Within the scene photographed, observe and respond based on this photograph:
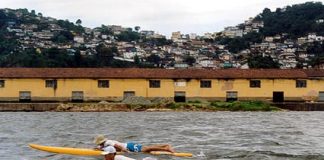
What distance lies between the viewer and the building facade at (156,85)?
2689 inches

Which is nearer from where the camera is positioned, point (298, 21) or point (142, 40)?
point (298, 21)

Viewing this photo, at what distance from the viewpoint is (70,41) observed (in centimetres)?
16138

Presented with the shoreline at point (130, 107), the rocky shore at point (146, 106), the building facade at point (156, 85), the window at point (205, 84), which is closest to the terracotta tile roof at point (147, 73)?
the building facade at point (156, 85)

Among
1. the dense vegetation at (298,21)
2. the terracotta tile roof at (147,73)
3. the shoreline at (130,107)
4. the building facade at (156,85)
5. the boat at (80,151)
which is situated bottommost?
the boat at (80,151)

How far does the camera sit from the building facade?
224 feet

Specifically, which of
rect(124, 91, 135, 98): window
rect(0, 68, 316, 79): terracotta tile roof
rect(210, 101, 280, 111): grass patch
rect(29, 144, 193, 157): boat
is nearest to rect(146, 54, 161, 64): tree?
rect(0, 68, 316, 79): terracotta tile roof

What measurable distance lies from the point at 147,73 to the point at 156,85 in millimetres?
1693

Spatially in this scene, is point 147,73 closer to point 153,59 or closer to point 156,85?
point 156,85

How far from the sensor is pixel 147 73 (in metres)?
70.2

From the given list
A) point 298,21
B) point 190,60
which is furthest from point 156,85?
point 298,21

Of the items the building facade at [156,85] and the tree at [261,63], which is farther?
the tree at [261,63]

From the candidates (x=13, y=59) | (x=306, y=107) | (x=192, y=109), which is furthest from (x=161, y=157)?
(x=13, y=59)

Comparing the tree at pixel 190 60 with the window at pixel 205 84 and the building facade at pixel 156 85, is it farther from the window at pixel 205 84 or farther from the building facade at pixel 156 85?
the window at pixel 205 84

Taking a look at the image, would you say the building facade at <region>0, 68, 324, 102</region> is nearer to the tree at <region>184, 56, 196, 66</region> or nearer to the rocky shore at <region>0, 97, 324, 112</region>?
the rocky shore at <region>0, 97, 324, 112</region>
